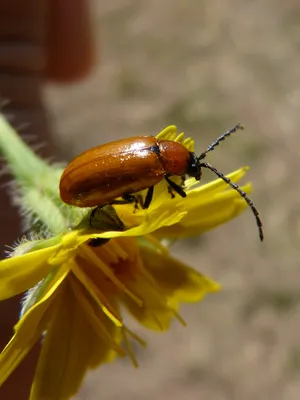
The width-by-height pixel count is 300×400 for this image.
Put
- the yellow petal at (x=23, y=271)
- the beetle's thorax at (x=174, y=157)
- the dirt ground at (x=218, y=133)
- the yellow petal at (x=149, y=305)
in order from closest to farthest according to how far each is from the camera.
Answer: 1. the yellow petal at (x=23, y=271)
2. the beetle's thorax at (x=174, y=157)
3. the yellow petal at (x=149, y=305)
4. the dirt ground at (x=218, y=133)

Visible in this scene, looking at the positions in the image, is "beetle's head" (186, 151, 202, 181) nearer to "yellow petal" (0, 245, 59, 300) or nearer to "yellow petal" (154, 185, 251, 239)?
"yellow petal" (154, 185, 251, 239)

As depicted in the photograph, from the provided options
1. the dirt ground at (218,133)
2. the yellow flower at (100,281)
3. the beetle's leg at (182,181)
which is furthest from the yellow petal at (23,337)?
the dirt ground at (218,133)

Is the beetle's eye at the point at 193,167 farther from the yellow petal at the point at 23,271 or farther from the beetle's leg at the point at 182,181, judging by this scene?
the yellow petal at the point at 23,271

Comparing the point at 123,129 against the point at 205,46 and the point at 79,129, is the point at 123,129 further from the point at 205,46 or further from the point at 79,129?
the point at 205,46

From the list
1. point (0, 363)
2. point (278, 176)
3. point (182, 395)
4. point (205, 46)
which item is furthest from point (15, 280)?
point (205, 46)

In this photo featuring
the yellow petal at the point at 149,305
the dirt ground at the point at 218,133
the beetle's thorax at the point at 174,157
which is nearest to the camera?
the beetle's thorax at the point at 174,157

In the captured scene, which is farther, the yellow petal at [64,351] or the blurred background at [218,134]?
the blurred background at [218,134]

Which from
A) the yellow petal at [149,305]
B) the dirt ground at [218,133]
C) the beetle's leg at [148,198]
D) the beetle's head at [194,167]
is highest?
the beetle's leg at [148,198]

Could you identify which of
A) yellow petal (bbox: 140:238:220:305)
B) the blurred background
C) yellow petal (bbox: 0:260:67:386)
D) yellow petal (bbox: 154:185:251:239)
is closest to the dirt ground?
the blurred background
